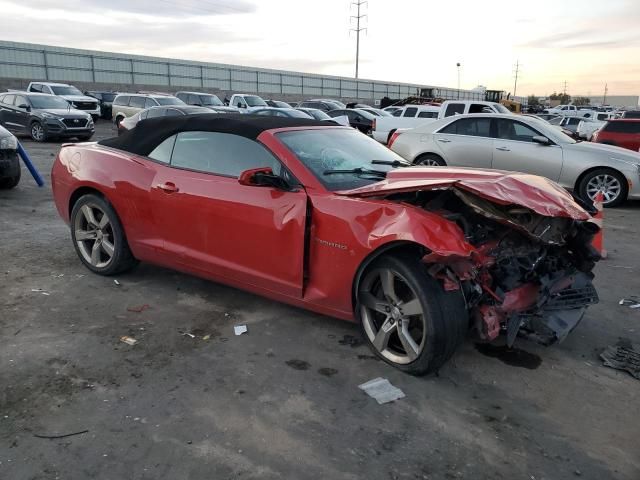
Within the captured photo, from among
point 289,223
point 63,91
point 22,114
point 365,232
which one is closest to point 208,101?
point 63,91

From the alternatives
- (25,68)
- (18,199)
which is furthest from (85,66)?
(18,199)

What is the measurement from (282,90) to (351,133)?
2028 inches

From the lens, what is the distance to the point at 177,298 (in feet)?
15.2

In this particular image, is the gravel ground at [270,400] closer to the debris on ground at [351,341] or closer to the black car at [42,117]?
the debris on ground at [351,341]

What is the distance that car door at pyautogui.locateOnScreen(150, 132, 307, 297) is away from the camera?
374 cm

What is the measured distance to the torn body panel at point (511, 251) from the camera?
10.7 feet

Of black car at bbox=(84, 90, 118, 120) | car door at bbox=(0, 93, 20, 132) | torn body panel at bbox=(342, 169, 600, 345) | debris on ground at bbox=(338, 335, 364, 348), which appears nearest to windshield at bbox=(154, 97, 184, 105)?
car door at bbox=(0, 93, 20, 132)

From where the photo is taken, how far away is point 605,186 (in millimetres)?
9383

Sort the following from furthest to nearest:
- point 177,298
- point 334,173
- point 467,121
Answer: point 467,121 < point 177,298 < point 334,173

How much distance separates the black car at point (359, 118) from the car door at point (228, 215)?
59.5 feet

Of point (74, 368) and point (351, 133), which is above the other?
point (351, 133)

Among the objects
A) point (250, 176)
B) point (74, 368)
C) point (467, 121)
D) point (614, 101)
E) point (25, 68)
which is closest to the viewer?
point (74, 368)

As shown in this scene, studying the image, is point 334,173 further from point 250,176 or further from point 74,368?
point 74,368

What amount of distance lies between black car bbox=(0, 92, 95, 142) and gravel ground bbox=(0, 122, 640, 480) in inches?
574
